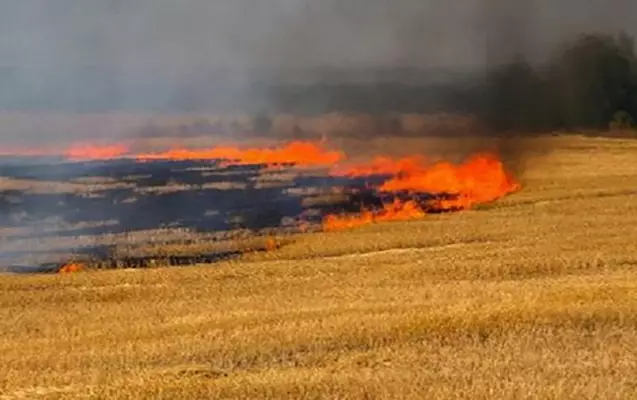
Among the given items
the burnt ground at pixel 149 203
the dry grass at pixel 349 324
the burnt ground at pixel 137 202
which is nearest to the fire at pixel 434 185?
the burnt ground at pixel 149 203

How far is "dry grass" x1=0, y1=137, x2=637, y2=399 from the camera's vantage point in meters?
20.1

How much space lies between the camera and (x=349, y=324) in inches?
977

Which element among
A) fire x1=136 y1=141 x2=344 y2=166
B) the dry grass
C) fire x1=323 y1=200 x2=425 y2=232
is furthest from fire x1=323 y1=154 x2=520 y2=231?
the dry grass

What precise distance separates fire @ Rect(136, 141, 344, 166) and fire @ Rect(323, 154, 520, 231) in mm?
9008

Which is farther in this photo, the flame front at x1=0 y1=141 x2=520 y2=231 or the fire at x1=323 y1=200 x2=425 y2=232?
the flame front at x1=0 y1=141 x2=520 y2=231

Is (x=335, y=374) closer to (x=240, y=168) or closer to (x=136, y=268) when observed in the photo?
(x=136, y=268)

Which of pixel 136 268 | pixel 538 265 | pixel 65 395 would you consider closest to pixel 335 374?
pixel 65 395

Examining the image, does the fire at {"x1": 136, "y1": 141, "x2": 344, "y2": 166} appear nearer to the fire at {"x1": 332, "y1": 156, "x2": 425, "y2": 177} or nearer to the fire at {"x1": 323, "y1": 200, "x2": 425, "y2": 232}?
the fire at {"x1": 332, "y1": 156, "x2": 425, "y2": 177}

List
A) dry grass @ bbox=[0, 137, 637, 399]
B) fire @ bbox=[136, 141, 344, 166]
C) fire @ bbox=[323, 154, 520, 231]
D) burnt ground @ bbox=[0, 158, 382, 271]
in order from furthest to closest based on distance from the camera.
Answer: fire @ bbox=[136, 141, 344, 166], fire @ bbox=[323, 154, 520, 231], burnt ground @ bbox=[0, 158, 382, 271], dry grass @ bbox=[0, 137, 637, 399]

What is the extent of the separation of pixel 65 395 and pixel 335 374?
5301 millimetres

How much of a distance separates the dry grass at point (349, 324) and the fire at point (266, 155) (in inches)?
1723

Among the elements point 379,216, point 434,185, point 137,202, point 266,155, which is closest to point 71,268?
point 379,216

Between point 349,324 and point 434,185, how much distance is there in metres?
39.0

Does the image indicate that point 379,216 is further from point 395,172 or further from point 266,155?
point 266,155
